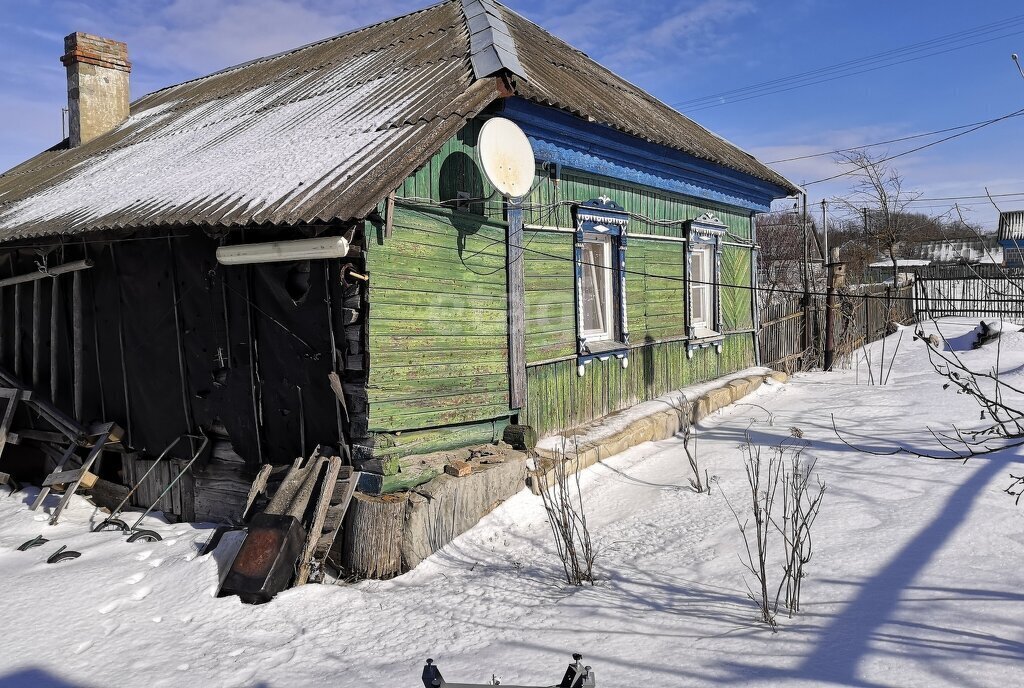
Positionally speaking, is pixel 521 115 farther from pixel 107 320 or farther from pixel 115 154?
pixel 115 154

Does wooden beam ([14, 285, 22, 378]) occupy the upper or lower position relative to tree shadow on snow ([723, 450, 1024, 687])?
upper

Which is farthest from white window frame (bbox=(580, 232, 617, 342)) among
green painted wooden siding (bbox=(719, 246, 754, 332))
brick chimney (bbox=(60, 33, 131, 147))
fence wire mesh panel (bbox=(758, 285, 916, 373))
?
brick chimney (bbox=(60, 33, 131, 147))

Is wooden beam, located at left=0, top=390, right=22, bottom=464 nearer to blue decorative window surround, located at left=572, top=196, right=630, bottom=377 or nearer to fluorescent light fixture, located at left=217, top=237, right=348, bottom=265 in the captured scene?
fluorescent light fixture, located at left=217, top=237, right=348, bottom=265

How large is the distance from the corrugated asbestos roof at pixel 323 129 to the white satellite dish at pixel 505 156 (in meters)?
0.25

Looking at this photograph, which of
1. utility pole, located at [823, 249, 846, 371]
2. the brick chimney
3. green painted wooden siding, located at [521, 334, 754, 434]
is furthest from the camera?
utility pole, located at [823, 249, 846, 371]

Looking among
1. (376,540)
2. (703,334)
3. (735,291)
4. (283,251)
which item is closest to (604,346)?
(703,334)

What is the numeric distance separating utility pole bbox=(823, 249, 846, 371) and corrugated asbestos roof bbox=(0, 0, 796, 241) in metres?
2.24

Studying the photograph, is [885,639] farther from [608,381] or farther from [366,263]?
[608,381]

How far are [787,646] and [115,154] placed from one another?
373 inches

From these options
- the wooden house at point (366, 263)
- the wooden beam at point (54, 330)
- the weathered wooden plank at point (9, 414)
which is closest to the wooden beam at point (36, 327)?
the wooden house at point (366, 263)

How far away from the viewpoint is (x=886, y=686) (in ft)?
9.48

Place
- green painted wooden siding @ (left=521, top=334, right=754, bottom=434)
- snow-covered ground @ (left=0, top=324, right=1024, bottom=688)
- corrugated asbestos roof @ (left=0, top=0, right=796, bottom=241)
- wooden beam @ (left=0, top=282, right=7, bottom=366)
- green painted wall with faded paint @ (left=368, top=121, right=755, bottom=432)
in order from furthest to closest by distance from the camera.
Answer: wooden beam @ (left=0, top=282, right=7, bottom=366) → green painted wooden siding @ (left=521, top=334, right=754, bottom=434) → green painted wall with faded paint @ (left=368, top=121, right=755, bottom=432) → corrugated asbestos roof @ (left=0, top=0, right=796, bottom=241) → snow-covered ground @ (left=0, top=324, right=1024, bottom=688)

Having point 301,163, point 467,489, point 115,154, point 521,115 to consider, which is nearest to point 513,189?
point 521,115

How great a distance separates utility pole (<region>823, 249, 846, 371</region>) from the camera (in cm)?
1212
